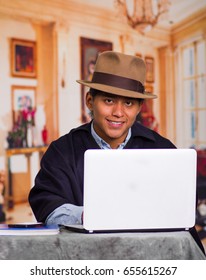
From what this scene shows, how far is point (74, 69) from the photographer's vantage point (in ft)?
12.0

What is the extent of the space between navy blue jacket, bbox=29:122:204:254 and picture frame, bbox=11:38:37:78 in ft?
5.04

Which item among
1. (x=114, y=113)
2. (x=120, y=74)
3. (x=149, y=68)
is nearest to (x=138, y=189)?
(x=114, y=113)

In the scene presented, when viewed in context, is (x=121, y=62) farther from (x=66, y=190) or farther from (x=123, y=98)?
(x=66, y=190)

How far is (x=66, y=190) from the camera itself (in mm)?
1859

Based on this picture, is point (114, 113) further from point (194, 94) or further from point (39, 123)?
point (194, 94)

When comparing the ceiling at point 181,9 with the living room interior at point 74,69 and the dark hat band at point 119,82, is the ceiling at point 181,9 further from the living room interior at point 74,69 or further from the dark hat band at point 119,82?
the dark hat band at point 119,82

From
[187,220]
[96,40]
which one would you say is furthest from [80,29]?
[187,220]

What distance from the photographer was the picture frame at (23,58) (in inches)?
135

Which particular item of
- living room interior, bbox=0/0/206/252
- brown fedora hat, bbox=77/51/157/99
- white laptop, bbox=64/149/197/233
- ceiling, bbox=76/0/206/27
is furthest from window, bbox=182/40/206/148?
white laptop, bbox=64/149/197/233

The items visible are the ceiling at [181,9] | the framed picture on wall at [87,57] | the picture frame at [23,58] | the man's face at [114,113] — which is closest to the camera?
the man's face at [114,113]

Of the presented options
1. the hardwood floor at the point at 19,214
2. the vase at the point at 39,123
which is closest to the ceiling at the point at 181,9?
the vase at the point at 39,123

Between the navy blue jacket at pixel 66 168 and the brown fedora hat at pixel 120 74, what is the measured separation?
227 mm

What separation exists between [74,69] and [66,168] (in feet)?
6.13

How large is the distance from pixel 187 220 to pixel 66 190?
→ 683mm
